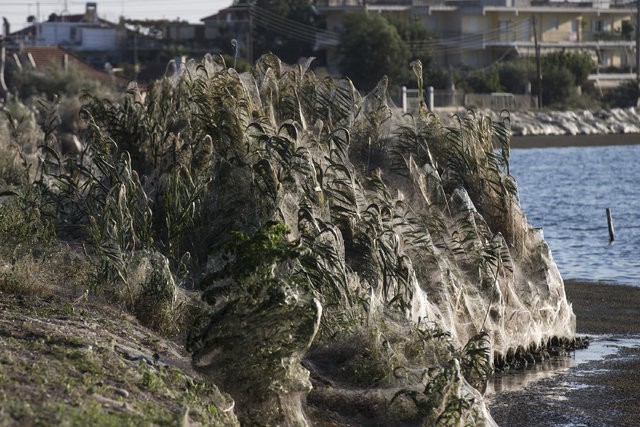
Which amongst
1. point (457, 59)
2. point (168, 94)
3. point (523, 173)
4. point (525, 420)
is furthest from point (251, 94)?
point (457, 59)

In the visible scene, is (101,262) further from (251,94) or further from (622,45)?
(622,45)

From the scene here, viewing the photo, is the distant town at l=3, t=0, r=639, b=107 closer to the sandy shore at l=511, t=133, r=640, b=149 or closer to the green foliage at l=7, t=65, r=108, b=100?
the sandy shore at l=511, t=133, r=640, b=149

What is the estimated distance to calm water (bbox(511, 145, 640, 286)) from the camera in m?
24.4

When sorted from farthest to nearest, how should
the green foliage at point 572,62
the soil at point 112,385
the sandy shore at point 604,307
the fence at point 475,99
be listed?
the green foliage at point 572,62
the fence at point 475,99
the sandy shore at point 604,307
the soil at point 112,385

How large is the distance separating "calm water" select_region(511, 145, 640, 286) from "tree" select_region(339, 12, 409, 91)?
27.5 ft

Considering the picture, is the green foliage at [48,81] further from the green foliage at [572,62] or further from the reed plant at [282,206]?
the green foliage at [572,62]

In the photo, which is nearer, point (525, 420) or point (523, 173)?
point (525, 420)

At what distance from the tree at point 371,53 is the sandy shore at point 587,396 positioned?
2142 inches

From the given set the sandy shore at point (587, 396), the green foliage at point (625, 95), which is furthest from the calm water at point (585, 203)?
the green foliage at point (625, 95)

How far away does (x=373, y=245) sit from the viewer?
11.6 metres

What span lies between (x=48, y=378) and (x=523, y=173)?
46043mm

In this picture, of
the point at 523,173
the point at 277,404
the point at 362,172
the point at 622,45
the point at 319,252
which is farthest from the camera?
the point at 622,45

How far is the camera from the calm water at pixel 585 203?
24359 millimetres

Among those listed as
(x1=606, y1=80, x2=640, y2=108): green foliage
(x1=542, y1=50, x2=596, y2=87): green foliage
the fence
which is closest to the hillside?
the fence
